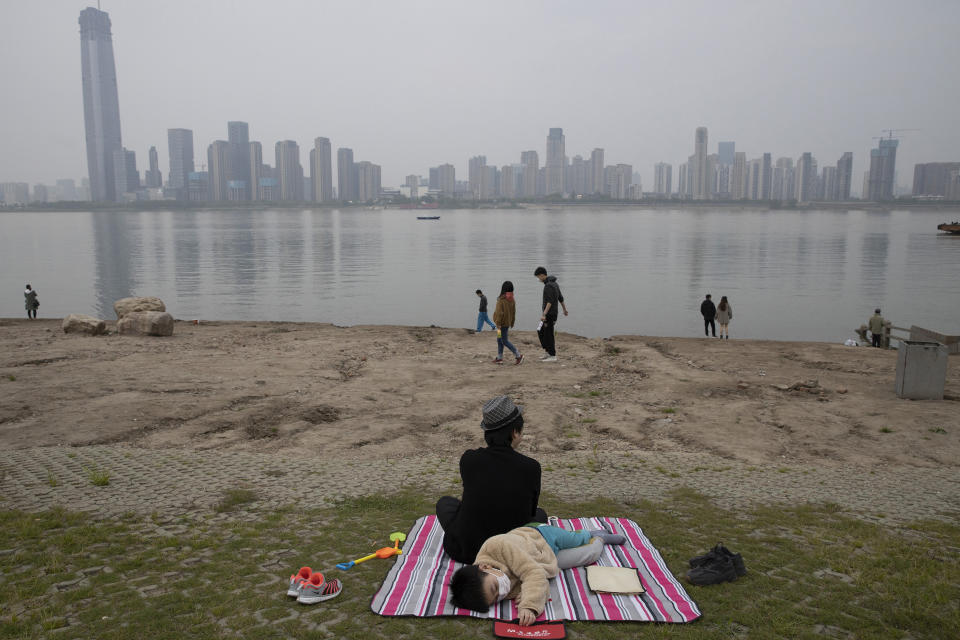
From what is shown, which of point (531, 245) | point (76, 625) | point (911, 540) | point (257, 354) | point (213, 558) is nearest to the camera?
point (76, 625)

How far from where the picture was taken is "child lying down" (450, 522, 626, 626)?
457 cm

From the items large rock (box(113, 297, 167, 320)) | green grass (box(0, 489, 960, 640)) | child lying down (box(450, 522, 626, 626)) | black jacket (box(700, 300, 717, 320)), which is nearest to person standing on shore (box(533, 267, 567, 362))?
green grass (box(0, 489, 960, 640))

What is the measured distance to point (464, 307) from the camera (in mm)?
34281

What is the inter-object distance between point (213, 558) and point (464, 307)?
95.1 feet

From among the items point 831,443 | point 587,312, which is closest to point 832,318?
point 587,312

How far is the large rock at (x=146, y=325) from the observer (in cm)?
1884

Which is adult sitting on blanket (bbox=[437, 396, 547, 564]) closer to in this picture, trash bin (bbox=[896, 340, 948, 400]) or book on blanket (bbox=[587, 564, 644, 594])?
book on blanket (bbox=[587, 564, 644, 594])

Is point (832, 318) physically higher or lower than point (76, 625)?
lower

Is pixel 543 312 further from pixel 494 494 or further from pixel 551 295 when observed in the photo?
pixel 494 494

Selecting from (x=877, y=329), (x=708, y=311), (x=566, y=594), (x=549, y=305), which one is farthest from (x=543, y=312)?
(x=877, y=329)

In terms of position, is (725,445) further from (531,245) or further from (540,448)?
(531,245)

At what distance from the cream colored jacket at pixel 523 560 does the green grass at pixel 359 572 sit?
340mm

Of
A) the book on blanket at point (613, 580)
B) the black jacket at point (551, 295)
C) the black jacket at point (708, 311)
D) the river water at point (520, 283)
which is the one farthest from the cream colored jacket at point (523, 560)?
the river water at point (520, 283)

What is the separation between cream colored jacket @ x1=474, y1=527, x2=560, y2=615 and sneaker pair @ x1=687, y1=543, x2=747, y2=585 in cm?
107
